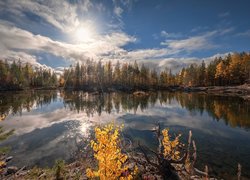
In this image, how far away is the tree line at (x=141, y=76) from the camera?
113m

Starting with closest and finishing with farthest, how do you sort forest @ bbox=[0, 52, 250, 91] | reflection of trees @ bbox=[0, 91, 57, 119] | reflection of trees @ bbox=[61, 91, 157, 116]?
reflection of trees @ bbox=[0, 91, 57, 119] < reflection of trees @ bbox=[61, 91, 157, 116] < forest @ bbox=[0, 52, 250, 91]

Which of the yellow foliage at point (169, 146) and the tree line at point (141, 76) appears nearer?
the yellow foliage at point (169, 146)

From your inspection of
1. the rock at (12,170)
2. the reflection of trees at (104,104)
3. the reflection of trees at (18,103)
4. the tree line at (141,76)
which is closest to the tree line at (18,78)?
the tree line at (141,76)

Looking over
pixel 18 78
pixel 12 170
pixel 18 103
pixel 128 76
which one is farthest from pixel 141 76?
pixel 12 170

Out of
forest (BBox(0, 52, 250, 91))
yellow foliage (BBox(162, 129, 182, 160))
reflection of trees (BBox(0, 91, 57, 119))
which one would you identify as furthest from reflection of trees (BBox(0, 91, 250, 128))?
forest (BBox(0, 52, 250, 91))

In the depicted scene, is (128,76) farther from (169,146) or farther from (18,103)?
(169,146)

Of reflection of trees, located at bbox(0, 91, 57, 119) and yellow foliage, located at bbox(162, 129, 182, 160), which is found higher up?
yellow foliage, located at bbox(162, 129, 182, 160)

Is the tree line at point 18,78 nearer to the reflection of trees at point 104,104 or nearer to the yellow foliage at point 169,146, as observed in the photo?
the reflection of trees at point 104,104

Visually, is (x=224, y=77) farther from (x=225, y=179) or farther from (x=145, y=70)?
(x=225, y=179)

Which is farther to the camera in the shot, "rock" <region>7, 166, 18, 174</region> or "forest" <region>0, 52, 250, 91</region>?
"forest" <region>0, 52, 250, 91</region>

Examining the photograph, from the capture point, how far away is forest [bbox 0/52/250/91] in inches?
4218

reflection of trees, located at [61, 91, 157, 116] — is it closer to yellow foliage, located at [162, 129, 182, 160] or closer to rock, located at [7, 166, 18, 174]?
rock, located at [7, 166, 18, 174]

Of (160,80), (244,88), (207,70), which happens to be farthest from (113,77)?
(244,88)

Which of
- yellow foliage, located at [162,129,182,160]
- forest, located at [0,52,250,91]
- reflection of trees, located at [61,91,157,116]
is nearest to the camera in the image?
yellow foliage, located at [162,129,182,160]
